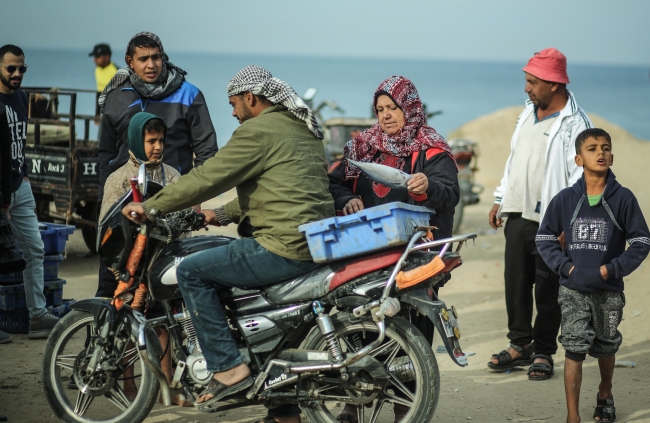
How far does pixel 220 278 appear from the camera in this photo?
429cm

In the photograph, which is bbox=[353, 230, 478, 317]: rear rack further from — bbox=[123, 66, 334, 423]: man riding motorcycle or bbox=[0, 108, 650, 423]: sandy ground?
bbox=[0, 108, 650, 423]: sandy ground

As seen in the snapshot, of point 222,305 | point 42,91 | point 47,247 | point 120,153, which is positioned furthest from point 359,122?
point 222,305

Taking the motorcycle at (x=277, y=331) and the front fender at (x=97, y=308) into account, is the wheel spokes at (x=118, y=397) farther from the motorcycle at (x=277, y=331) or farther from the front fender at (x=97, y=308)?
the front fender at (x=97, y=308)

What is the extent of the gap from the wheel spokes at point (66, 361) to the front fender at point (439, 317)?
1.88 metres

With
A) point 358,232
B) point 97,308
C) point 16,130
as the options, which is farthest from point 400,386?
point 16,130

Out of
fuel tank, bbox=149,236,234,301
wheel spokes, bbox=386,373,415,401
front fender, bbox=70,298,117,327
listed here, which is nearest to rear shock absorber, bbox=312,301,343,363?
wheel spokes, bbox=386,373,415,401

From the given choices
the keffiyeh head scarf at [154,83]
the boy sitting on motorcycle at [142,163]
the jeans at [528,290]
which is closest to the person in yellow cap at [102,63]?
the keffiyeh head scarf at [154,83]

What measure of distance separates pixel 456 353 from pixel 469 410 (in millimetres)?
1325

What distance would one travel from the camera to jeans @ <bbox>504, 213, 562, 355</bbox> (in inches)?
239

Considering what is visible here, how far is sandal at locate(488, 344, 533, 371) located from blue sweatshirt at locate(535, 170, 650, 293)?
4.83 feet

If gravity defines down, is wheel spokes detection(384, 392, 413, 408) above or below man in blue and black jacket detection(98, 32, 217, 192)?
below

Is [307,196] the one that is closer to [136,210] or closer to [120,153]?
[136,210]

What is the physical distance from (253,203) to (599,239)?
6.33 feet

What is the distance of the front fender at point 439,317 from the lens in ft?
13.4
